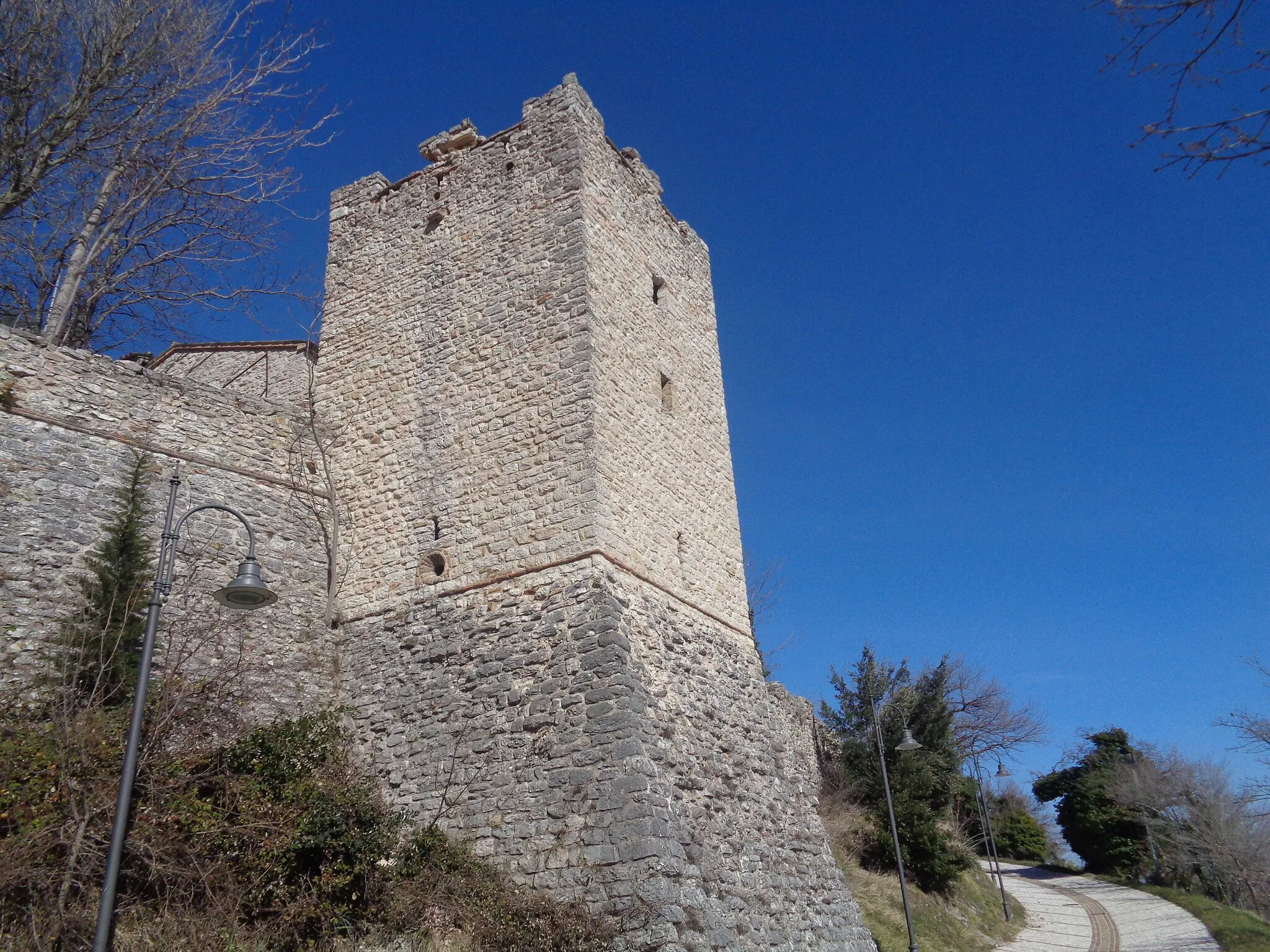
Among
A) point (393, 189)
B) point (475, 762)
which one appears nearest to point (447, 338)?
point (393, 189)

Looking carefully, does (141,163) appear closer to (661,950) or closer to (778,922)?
(661,950)

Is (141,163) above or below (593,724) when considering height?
above

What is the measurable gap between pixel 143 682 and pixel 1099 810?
1251 inches

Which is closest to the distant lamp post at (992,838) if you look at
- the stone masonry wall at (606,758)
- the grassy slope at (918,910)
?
the grassy slope at (918,910)

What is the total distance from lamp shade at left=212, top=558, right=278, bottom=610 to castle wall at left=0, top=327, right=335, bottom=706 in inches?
114

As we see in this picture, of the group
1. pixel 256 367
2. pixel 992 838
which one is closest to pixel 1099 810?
pixel 992 838

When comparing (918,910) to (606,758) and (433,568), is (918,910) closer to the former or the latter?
(606,758)

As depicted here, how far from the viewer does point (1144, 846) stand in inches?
1131

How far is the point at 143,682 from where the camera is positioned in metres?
5.60

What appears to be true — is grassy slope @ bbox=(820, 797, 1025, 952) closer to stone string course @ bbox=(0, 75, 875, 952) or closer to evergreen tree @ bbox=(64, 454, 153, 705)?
stone string course @ bbox=(0, 75, 875, 952)

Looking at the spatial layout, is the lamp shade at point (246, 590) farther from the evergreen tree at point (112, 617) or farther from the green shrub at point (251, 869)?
the green shrub at point (251, 869)

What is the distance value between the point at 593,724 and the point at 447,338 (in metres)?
5.95

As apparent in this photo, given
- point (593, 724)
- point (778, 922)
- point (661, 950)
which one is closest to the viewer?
point (661, 950)

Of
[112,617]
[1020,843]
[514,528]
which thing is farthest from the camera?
[1020,843]
